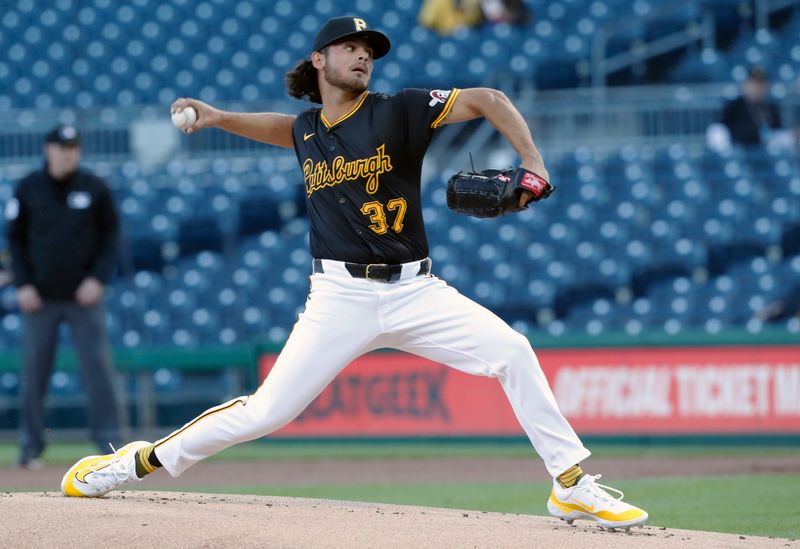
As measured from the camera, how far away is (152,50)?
57.0ft

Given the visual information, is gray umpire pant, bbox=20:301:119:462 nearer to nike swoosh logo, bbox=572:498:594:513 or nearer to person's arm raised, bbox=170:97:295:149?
person's arm raised, bbox=170:97:295:149

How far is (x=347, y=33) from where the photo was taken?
498cm

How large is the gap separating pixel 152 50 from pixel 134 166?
8.63ft

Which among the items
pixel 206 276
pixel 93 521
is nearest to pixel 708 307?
pixel 206 276

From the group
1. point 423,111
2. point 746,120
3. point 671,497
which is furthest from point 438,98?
point 746,120

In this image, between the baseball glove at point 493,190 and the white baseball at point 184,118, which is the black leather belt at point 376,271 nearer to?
the baseball glove at point 493,190

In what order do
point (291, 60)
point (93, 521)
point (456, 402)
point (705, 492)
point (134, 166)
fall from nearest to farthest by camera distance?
point (93, 521) < point (705, 492) < point (456, 402) < point (134, 166) < point (291, 60)

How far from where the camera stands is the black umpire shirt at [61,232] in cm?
906

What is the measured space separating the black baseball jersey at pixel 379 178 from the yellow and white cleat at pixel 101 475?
1144 mm

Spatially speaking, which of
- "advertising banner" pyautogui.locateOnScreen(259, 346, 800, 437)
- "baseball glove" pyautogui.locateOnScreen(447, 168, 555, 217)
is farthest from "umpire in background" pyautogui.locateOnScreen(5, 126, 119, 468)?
"baseball glove" pyautogui.locateOnScreen(447, 168, 555, 217)

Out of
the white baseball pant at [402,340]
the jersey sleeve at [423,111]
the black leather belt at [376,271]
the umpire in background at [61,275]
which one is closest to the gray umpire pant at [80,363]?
the umpire in background at [61,275]

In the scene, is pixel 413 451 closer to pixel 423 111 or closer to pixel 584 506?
pixel 584 506

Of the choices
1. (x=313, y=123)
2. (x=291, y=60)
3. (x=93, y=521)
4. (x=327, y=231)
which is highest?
(x=291, y=60)

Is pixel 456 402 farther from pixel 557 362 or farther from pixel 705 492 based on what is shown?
pixel 705 492
